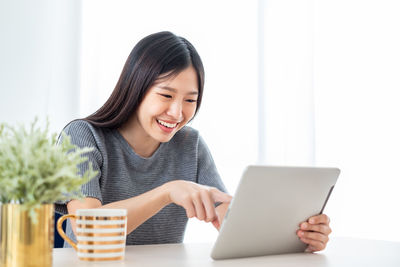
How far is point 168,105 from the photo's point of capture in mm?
1519

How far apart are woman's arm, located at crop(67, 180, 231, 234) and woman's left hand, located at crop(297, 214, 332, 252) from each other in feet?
0.60

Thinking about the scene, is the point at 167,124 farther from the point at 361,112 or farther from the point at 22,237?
the point at 361,112

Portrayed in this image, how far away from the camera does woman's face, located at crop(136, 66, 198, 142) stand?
1504 millimetres

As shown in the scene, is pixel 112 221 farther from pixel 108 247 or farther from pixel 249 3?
pixel 249 3

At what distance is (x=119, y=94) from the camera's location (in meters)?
1.57

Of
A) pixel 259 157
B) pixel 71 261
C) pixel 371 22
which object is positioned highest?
pixel 371 22

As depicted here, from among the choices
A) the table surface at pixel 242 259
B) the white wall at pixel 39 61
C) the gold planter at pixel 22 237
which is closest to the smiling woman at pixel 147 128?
the table surface at pixel 242 259

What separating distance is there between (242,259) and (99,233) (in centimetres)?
29

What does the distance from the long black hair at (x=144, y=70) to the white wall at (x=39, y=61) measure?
0.86m

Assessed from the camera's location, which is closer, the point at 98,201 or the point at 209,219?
the point at 209,219

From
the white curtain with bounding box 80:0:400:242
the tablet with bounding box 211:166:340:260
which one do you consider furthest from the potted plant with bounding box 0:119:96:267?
the white curtain with bounding box 80:0:400:242

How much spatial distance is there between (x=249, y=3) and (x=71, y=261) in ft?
7.41

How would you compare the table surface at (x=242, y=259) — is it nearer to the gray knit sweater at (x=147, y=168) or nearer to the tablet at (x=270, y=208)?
the tablet at (x=270, y=208)

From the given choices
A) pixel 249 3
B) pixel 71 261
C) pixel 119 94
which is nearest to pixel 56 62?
pixel 119 94
